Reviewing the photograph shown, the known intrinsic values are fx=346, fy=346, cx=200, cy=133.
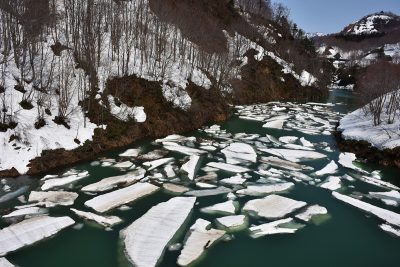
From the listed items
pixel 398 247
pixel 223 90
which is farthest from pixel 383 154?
pixel 223 90

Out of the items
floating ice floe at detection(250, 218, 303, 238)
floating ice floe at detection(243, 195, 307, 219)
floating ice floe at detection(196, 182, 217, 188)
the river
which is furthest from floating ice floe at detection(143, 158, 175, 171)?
floating ice floe at detection(250, 218, 303, 238)

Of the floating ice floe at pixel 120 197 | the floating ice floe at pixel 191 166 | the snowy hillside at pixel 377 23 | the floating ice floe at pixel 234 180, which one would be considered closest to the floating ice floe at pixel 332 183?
the floating ice floe at pixel 234 180

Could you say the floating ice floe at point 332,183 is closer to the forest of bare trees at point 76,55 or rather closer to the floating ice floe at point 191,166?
the floating ice floe at point 191,166

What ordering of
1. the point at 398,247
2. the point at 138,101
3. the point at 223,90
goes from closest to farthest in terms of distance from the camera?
the point at 398,247, the point at 138,101, the point at 223,90

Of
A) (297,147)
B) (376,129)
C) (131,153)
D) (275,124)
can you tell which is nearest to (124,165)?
(131,153)

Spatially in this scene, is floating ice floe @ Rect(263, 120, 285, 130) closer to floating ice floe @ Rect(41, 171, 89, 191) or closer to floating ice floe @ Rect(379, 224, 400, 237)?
floating ice floe @ Rect(379, 224, 400, 237)

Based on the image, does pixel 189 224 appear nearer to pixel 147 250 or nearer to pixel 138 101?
pixel 147 250
